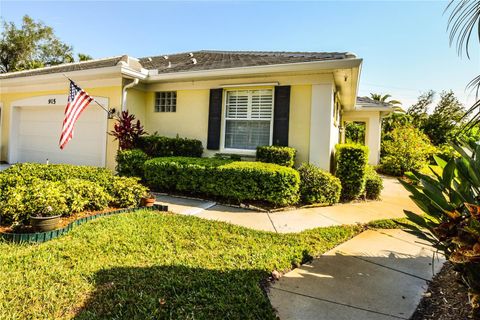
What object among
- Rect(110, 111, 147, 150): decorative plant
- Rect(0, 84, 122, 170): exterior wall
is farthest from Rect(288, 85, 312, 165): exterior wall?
Rect(0, 84, 122, 170): exterior wall

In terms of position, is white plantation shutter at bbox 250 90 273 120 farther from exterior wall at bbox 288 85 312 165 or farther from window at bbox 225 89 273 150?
exterior wall at bbox 288 85 312 165

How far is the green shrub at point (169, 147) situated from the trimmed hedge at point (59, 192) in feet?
7.90

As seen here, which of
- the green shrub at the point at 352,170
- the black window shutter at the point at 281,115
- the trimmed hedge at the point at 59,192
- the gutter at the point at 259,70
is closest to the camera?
the trimmed hedge at the point at 59,192

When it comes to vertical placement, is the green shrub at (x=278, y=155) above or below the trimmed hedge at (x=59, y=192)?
above

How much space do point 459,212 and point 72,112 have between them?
813 cm

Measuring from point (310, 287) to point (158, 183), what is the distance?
532 cm

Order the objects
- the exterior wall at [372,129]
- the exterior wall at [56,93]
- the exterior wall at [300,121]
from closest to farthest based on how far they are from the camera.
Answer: the exterior wall at [300,121] → the exterior wall at [56,93] → the exterior wall at [372,129]

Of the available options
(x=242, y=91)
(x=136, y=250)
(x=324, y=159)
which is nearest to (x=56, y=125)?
(x=242, y=91)

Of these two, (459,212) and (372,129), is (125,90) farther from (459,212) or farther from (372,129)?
(372,129)

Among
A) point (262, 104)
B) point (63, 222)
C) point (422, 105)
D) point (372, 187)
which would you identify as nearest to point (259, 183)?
point (262, 104)

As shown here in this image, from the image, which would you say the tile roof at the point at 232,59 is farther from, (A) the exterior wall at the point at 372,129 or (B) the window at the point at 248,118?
(A) the exterior wall at the point at 372,129

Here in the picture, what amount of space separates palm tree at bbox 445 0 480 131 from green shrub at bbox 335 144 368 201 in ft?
17.6

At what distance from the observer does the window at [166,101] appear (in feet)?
31.8

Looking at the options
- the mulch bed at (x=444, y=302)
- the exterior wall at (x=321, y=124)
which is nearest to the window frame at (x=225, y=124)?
the exterior wall at (x=321, y=124)
